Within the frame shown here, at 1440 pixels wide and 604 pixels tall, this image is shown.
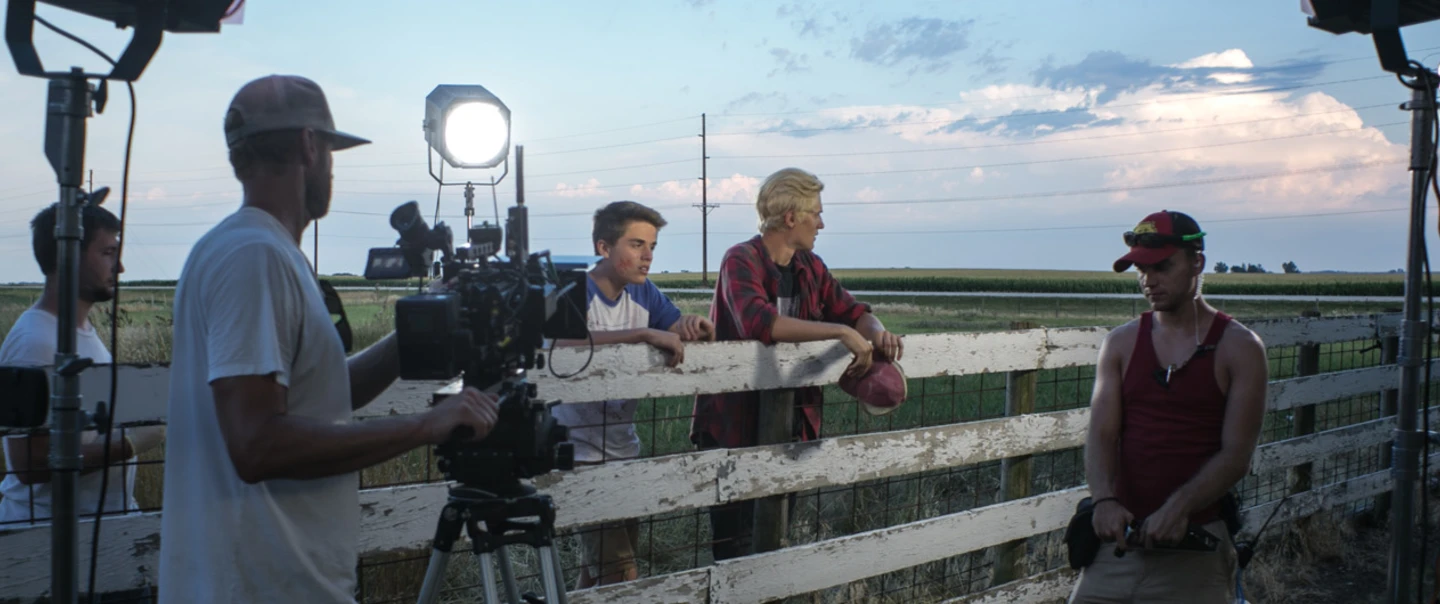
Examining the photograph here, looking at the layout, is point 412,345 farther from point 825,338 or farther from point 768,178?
point 768,178

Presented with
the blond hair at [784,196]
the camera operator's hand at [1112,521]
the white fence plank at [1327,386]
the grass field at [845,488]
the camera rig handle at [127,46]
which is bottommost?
the grass field at [845,488]

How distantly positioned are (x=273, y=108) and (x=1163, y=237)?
2.67 m

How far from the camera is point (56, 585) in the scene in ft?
7.54

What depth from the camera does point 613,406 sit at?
425cm

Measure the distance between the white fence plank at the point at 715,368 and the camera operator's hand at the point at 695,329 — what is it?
0.60 ft

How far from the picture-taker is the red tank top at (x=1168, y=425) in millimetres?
3449

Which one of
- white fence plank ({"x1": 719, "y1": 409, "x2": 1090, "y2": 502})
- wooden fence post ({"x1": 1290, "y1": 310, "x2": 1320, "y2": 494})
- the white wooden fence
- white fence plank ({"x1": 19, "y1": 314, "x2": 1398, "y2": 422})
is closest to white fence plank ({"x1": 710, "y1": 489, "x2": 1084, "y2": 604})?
the white wooden fence

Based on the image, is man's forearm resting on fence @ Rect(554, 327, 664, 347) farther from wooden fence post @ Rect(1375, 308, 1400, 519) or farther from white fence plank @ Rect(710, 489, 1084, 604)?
wooden fence post @ Rect(1375, 308, 1400, 519)

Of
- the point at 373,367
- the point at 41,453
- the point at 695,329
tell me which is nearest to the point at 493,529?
the point at 373,367

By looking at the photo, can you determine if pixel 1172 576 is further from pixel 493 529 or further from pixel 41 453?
pixel 41 453

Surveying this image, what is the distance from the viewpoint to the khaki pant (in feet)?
11.2

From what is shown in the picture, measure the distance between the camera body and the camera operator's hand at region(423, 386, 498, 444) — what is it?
0.07m

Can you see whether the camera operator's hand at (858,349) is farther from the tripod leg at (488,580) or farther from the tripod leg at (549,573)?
the tripod leg at (488,580)

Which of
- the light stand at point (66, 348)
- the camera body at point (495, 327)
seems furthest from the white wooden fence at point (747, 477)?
the camera body at point (495, 327)
